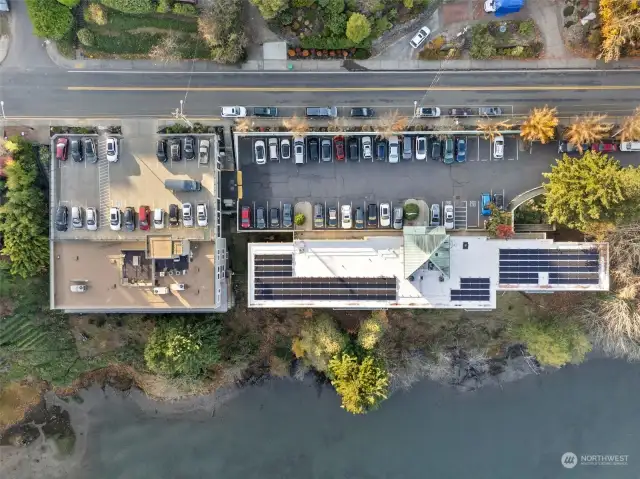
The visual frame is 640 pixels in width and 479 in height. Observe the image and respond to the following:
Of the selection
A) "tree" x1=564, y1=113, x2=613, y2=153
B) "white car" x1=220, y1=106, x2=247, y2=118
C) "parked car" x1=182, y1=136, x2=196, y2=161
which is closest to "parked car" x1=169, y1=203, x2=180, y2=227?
"parked car" x1=182, y1=136, x2=196, y2=161

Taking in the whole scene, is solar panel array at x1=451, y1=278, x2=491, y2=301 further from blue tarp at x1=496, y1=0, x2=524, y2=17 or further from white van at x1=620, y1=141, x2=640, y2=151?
blue tarp at x1=496, y1=0, x2=524, y2=17

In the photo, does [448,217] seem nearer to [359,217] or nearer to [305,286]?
[359,217]

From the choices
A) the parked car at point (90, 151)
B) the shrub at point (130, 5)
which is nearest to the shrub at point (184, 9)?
the shrub at point (130, 5)

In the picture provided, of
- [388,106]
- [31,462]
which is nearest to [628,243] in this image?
[388,106]

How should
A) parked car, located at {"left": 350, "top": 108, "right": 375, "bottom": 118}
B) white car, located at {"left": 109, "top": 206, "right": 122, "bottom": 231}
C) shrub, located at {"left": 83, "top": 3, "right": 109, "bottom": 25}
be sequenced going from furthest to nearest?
parked car, located at {"left": 350, "top": 108, "right": 375, "bottom": 118} < shrub, located at {"left": 83, "top": 3, "right": 109, "bottom": 25} < white car, located at {"left": 109, "top": 206, "right": 122, "bottom": 231}

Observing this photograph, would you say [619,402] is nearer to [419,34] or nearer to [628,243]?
[628,243]
